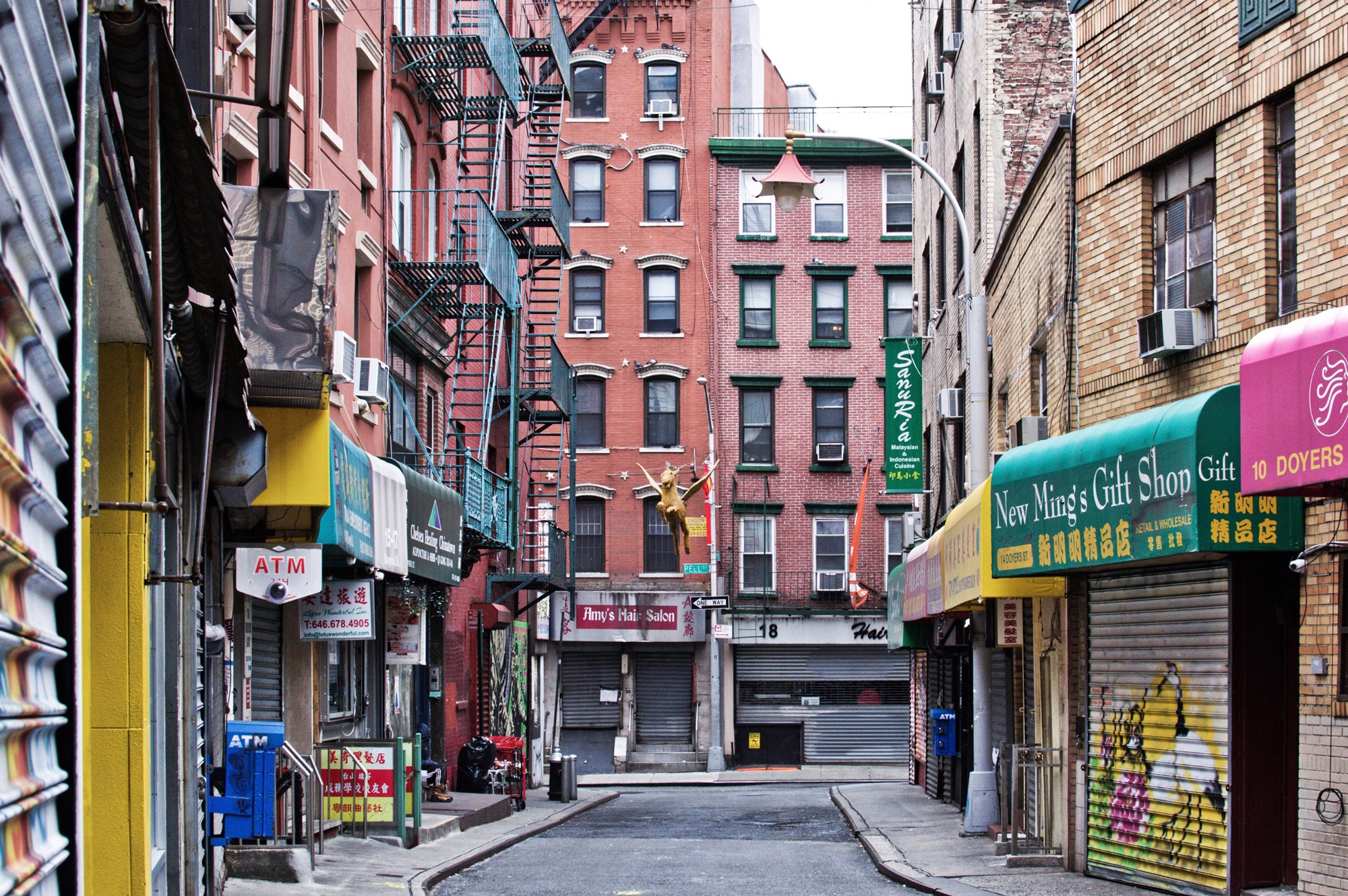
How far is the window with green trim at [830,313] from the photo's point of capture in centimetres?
4534

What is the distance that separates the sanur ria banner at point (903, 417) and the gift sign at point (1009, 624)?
28.1 ft

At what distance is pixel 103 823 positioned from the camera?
733 cm

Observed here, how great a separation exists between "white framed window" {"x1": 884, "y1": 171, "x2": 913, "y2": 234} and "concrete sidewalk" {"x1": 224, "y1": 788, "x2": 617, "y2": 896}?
26.5m

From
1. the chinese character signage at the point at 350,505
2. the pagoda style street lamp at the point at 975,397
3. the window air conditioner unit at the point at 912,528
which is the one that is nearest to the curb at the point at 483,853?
the chinese character signage at the point at 350,505

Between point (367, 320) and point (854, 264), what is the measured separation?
25659 millimetres

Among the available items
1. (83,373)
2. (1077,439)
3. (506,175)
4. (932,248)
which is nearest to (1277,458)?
(1077,439)

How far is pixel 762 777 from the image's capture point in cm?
3944

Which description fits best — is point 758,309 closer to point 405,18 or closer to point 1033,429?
point 405,18

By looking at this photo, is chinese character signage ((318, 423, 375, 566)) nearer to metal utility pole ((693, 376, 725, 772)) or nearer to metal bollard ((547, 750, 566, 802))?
metal bollard ((547, 750, 566, 802))

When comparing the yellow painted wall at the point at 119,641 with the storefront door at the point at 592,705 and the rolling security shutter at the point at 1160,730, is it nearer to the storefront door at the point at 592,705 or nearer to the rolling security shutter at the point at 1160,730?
Answer: the rolling security shutter at the point at 1160,730

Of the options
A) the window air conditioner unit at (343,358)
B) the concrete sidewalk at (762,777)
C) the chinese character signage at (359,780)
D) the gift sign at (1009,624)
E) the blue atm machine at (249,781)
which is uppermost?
the window air conditioner unit at (343,358)

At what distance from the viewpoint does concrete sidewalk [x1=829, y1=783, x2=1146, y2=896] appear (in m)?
14.4

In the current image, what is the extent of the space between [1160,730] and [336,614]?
30.5 feet

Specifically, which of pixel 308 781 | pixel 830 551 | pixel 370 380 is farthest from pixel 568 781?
pixel 830 551
